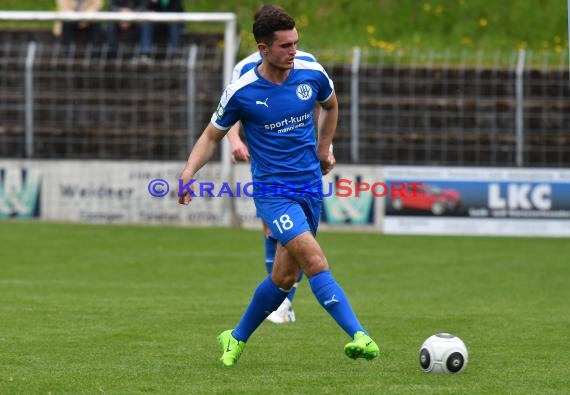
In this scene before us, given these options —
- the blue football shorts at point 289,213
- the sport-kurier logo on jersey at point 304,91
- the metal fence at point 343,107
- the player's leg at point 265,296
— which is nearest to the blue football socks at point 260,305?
the player's leg at point 265,296

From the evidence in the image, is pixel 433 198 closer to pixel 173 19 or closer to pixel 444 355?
pixel 173 19

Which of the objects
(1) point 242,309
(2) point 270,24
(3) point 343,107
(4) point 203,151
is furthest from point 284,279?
(3) point 343,107

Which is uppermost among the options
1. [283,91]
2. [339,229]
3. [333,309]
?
[283,91]

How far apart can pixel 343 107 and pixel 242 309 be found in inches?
362

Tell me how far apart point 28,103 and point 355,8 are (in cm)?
879

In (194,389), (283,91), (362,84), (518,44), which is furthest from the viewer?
(518,44)

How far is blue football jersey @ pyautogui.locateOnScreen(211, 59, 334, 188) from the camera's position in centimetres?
802

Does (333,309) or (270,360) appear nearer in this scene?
(333,309)

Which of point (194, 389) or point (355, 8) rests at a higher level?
point (355, 8)

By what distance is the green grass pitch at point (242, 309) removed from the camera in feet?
24.5

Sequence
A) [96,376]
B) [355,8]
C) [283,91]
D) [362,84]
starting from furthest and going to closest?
[355,8] → [362,84] → [283,91] → [96,376]

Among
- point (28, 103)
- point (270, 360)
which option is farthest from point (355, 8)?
point (270, 360)

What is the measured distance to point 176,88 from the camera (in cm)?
2102

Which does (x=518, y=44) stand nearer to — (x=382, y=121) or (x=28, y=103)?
(x=382, y=121)
